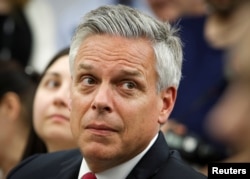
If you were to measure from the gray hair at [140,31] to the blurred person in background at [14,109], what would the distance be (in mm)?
2030

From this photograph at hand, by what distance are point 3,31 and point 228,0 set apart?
245 centimetres

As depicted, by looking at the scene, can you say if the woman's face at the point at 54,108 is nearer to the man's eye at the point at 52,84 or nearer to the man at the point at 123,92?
the man's eye at the point at 52,84

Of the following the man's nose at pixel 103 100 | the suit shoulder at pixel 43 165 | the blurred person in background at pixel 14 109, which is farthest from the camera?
the blurred person in background at pixel 14 109

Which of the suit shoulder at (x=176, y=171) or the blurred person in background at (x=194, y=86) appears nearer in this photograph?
the suit shoulder at (x=176, y=171)

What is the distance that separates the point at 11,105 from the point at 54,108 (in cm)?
81

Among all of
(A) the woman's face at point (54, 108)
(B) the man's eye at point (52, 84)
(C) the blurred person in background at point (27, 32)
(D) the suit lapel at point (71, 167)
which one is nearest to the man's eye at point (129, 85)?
(D) the suit lapel at point (71, 167)

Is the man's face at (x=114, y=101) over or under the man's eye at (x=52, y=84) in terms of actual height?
over

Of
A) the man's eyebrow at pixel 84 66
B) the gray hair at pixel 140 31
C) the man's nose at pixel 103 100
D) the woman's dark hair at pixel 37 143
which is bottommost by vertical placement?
the woman's dark hair at pixel 37 143

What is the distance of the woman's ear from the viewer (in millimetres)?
4391

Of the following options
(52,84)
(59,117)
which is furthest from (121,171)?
(52,84)

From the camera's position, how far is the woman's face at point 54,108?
3654mm

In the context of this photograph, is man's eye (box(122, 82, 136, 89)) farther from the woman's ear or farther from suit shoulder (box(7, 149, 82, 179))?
the woman's ear

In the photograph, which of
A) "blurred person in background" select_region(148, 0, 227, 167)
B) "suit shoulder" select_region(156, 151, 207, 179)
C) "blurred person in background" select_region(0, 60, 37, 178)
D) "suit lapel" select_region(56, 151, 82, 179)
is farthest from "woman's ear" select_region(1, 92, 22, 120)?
"suit shoulder" select_region(156, 151, 207, 179)

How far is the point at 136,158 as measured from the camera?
93.4 inches
